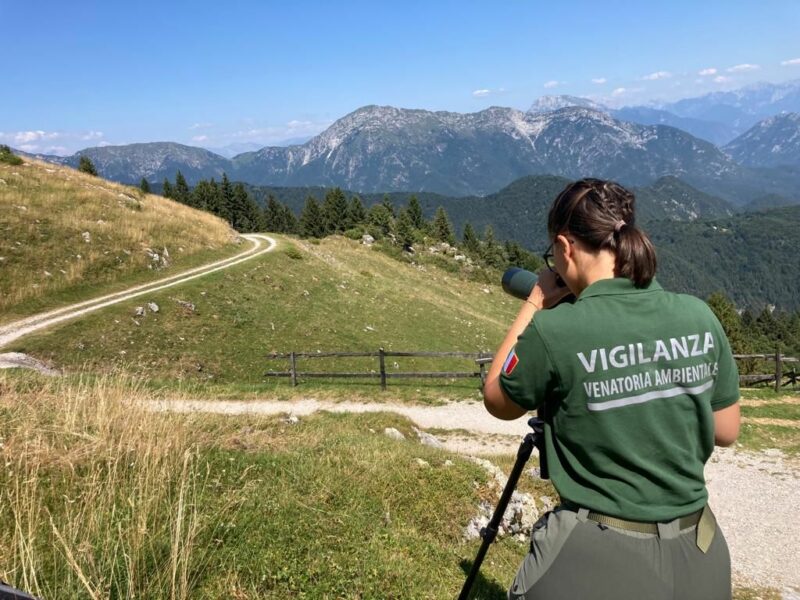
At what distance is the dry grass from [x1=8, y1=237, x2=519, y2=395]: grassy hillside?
20.5ft

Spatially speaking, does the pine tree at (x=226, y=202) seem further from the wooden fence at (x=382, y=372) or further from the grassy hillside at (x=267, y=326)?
the wooden fence at (x=382, y=372)

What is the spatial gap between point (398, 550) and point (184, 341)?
1769cm

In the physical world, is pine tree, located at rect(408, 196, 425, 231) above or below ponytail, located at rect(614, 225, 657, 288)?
below

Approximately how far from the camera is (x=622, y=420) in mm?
2018

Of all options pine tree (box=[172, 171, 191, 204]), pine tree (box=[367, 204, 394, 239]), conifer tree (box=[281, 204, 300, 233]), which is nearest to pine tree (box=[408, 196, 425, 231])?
pine tree (box=[367, 204, 394, 239])

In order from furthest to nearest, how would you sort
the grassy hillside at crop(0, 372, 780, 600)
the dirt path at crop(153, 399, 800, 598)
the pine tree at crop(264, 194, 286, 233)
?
the pine tree at crop(264, 194, 286, 233), the dirt path at crop(153, 399, 800, 598), the grassy hillside at crop(0, 372, 780, 600)

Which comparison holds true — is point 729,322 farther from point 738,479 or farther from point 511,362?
point 511,362

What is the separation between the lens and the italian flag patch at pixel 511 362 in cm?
212

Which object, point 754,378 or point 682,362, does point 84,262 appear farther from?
point 754,378

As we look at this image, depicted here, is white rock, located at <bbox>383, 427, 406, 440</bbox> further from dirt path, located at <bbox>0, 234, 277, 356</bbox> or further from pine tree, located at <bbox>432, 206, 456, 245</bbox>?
pine tree, located at <bbox>432, 206, 456, 245</bbox>

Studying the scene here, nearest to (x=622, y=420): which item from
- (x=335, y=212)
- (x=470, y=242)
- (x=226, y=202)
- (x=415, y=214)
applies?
(x=335, y=212)

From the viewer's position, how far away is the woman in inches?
77.4

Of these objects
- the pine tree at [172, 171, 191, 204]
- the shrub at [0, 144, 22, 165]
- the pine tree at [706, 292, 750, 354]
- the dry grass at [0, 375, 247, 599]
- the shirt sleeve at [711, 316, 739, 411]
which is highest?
the shrub at [0, 144, 22, 165]

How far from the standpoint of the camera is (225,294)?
24.2 m
